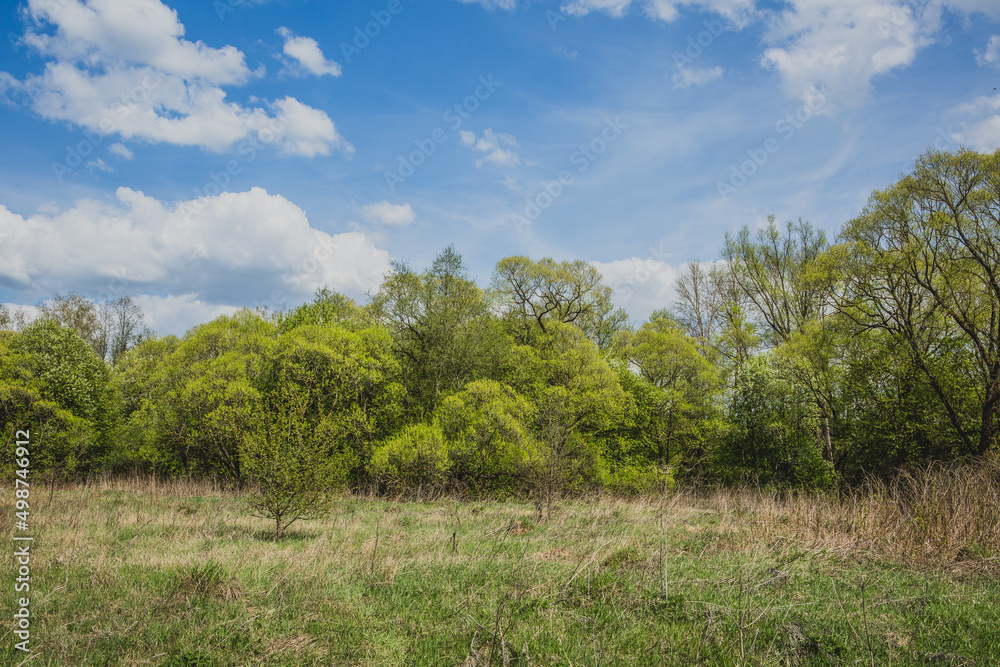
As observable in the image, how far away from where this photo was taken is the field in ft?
14.7

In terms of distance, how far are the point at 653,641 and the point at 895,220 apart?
20.0 metres

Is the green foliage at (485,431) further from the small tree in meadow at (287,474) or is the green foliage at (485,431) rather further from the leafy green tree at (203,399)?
the small tree in meadow at (287,474)

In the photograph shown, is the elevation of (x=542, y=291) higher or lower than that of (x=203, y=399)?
higher

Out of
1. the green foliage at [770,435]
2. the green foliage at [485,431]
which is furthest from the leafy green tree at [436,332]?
the green foliage at [770,435]

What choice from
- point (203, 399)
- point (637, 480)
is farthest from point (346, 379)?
point (637, 480)

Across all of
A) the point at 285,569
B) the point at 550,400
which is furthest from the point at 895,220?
the point at 285,569

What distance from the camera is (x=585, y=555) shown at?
7.03 metres

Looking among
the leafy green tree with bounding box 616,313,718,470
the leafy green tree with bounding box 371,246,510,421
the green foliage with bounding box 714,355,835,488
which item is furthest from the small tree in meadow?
the leafy green tree with bounding box 616,313,718,470

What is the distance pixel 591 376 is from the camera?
2538 centimetres

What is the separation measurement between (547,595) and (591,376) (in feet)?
66.5

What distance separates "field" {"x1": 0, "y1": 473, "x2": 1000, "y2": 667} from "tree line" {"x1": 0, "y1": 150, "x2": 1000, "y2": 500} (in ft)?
24.1

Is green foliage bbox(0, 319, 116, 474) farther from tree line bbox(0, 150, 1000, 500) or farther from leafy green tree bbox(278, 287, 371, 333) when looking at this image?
leafy green tree bbox(278, 287, 371, 333)

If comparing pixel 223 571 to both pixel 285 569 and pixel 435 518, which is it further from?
pixel 435 518

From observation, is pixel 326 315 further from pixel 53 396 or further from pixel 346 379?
pixel 53 396
